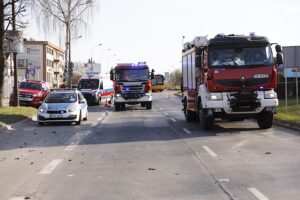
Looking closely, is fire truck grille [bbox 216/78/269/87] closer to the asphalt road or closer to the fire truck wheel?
the fire truck wheel

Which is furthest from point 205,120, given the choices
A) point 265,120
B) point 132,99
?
point 132,99

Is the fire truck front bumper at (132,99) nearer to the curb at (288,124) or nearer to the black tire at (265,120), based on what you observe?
the curb at (288,124)

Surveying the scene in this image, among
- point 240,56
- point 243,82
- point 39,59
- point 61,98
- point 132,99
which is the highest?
point 39,59

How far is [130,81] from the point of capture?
3603cm

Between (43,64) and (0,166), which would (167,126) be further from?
(43,64)

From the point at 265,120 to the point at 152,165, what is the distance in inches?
359

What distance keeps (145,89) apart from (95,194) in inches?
1105

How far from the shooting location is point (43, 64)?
116062 millimetres

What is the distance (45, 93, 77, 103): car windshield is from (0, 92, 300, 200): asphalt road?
532 centimetres

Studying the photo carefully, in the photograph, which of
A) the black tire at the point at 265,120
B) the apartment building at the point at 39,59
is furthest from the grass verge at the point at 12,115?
the apartment building at the point at 39,59

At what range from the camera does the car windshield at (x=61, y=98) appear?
80.4ft

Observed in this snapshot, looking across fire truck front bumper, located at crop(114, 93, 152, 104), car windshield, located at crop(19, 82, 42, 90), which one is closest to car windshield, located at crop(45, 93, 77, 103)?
fire truck front bumper, located at crop(114, 93, 152, 104)

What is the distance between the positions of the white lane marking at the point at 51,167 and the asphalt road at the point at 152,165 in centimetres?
2

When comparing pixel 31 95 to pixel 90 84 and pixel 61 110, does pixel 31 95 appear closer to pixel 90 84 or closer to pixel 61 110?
pixel 90 84
